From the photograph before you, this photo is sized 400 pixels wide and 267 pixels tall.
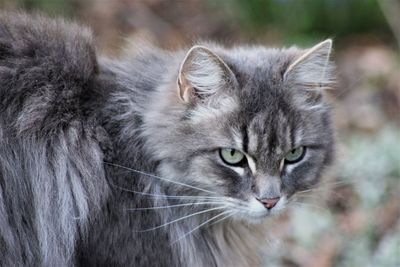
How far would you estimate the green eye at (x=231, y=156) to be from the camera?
3420mm

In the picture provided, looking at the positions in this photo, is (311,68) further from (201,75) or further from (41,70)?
(41,70)

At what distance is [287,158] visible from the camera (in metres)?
3.51

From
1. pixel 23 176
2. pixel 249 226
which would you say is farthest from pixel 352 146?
pixel 23 176

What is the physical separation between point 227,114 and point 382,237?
191cm

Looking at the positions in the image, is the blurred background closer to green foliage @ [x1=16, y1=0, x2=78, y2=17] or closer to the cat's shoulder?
green foliage @ [x1=16, y1=0, x2=78, y2=17]

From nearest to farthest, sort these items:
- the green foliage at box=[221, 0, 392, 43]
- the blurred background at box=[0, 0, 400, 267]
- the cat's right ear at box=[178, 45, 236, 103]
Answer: the cat's right ear at box=[178, 45, 236, 103] → the blurred background at box=[0, 0, 400, 267] → the green foliage at box=[221, 0, 392, 43]

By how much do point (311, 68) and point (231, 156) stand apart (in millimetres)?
529

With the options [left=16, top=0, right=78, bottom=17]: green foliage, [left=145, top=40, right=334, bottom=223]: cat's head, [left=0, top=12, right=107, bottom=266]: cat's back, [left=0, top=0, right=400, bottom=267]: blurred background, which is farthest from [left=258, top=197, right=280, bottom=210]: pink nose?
[left=16, top=0, right=78, bottom=17]: green foliage

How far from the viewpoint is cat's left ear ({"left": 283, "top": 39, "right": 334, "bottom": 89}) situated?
349cm

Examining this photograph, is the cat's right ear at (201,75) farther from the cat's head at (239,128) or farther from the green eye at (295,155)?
the green eye at (295,155)

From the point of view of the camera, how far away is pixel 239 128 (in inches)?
134

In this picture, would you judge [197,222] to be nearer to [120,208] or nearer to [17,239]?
[120,208]

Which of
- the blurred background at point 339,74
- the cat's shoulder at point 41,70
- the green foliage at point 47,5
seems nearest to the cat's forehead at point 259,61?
the blurred background at point 339,74

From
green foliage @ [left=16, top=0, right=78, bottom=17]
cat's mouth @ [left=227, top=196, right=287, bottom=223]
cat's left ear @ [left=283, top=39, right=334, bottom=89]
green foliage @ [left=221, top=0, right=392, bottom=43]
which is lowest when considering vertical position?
cat's mouth @ [left=227, top=196, right=287, bottom=223]
